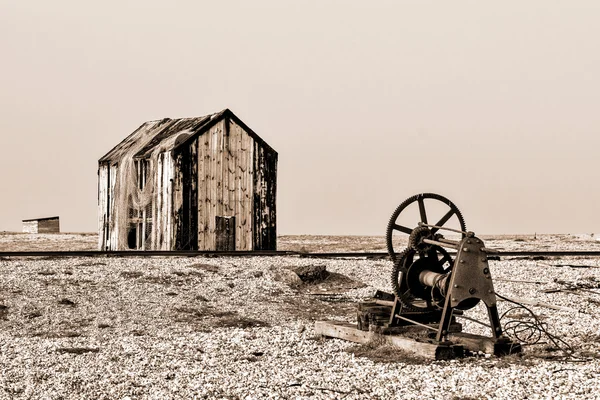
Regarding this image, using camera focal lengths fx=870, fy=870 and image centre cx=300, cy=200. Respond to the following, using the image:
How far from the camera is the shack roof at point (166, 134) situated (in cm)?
2648

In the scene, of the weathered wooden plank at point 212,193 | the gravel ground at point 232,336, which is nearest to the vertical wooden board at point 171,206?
the weathered wooden plank at point 212,193

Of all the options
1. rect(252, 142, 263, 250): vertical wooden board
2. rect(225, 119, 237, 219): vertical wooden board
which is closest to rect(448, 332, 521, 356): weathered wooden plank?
rect(225, 119, 237, 219): vertical wooden board

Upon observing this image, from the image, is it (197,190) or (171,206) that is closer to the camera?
(171,206)

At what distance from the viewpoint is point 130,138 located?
30969mm

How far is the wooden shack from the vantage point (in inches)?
1017

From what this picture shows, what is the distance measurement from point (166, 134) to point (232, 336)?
16440 millimetres

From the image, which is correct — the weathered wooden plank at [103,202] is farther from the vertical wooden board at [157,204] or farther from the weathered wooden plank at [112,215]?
the vertical wooden board at [157,204]

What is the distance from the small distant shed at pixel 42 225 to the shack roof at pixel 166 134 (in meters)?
15.8

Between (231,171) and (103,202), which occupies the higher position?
(231,171)

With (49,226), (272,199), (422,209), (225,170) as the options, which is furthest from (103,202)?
(422,209)

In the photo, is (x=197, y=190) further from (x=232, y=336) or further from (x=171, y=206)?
(x=232, y=336)

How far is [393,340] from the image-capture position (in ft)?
37.5

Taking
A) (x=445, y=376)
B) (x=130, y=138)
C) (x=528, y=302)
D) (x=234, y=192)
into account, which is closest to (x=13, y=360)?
(x=445, y=376)

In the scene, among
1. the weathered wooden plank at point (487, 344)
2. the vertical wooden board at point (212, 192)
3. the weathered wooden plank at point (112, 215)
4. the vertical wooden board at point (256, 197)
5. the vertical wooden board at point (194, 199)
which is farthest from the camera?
the weathered wooden plank at point (112, 215)
